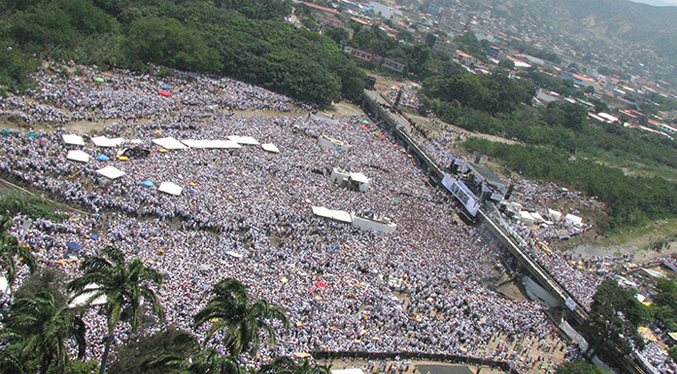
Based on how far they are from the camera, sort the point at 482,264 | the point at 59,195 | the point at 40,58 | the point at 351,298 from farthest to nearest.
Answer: the point at 40,58
the point at 482,264
the point at 59,195
the point at 351,298

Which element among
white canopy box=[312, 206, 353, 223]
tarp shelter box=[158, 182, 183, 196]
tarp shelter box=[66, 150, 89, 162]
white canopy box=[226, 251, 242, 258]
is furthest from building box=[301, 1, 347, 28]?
white canopy box=[226, 251, 242, 258]

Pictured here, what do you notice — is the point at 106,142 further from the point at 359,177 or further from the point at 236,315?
the point at 236,315

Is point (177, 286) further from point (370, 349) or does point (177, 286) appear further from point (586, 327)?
point (586, 327)

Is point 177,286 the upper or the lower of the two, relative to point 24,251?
lower

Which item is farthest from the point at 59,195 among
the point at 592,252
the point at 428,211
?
the point at 592,252

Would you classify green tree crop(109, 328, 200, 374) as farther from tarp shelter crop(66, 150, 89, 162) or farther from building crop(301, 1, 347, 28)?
building crop(301, 1, 347, 28)

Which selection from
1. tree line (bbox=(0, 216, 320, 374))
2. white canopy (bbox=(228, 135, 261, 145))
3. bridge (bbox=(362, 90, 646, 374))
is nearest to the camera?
tree line (bbox=(0, 216, 320, 374))

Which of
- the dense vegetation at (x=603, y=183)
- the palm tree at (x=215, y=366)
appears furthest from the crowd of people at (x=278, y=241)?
the dense vegetation at (x=603, y=183)
